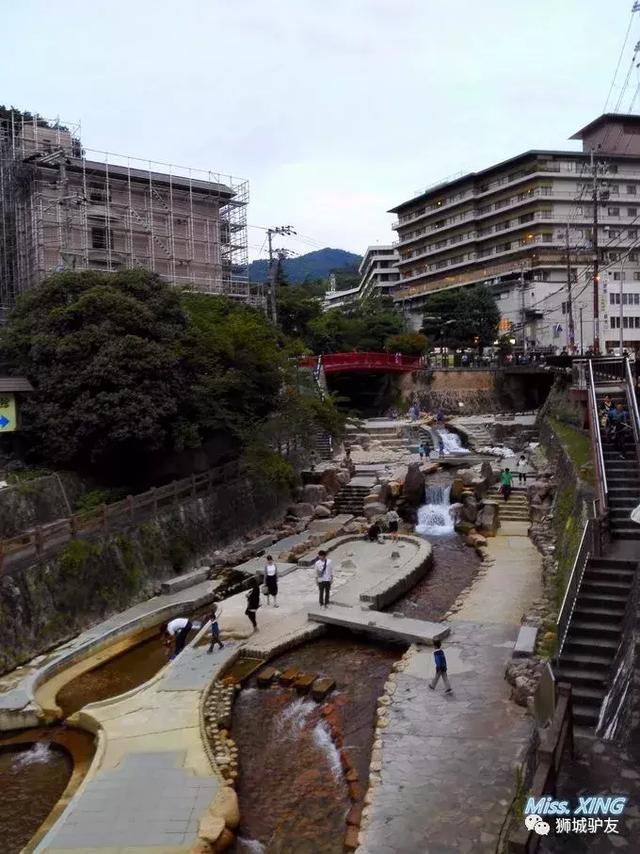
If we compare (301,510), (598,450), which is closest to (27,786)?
(598,450)

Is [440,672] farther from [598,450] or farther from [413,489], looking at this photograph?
[413,489]

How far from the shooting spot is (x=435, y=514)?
31047 millimetres

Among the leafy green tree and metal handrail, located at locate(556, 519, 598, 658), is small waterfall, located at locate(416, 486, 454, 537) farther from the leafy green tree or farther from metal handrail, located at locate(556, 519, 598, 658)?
the leafy green tree

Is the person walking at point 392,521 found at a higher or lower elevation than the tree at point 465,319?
lower

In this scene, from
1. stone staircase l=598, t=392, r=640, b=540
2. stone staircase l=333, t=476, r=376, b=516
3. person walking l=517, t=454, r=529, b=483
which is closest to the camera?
stone staircase l=598, t=392, r=640, b=540

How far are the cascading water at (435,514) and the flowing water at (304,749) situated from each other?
13.2m

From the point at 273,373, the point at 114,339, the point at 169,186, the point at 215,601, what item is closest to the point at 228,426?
the point at 273,373

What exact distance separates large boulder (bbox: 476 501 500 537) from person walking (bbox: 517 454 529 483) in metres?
3.65

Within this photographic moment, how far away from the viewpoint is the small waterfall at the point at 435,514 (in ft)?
99.2

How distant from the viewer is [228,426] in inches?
1078

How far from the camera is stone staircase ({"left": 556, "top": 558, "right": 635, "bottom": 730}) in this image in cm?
1072

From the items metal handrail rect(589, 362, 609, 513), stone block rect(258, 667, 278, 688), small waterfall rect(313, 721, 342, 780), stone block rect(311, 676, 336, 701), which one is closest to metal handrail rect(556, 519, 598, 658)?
metal handrail rect(589, 362, 609, 513)

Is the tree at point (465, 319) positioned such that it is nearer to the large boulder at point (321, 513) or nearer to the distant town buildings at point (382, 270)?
the distant town buildings at point (382, 270)

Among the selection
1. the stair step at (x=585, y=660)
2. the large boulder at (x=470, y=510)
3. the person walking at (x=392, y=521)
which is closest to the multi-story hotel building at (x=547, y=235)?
the large boulder at (x=470, y=510)
